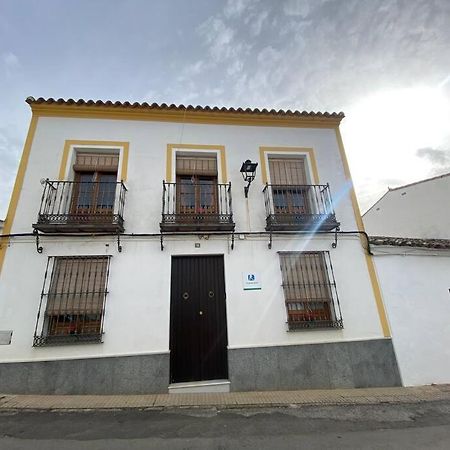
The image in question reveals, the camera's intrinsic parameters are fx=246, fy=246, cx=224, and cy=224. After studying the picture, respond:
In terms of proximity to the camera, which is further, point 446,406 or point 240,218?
point 240,218

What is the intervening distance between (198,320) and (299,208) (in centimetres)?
366

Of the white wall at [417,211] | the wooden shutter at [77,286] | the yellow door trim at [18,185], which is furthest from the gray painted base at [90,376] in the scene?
the white wall at [417,211]

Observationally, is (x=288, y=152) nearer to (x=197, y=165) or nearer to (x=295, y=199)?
(x=295, y=199)

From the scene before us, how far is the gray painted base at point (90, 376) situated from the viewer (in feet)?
14.4

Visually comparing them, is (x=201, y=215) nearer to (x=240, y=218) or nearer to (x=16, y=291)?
(x=240, y=218)

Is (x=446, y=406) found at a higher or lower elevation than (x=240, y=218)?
lower

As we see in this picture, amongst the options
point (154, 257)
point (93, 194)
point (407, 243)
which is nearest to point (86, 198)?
point (93, 194)

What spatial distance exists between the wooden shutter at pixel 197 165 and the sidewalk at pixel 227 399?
4.79 meters

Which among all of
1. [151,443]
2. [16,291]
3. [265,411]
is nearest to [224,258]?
[265,411]

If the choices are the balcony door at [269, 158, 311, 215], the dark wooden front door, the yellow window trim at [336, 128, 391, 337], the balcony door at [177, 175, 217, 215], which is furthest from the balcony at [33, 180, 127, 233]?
the yellow window trim at [336, 128, 391, 337]

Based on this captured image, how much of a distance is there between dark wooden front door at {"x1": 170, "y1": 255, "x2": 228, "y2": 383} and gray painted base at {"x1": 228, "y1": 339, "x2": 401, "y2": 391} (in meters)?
0.43

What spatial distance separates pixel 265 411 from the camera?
3922 mm

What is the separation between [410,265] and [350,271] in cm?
154

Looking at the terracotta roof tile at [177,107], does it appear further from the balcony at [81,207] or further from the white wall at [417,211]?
the white wall at [417,211]
